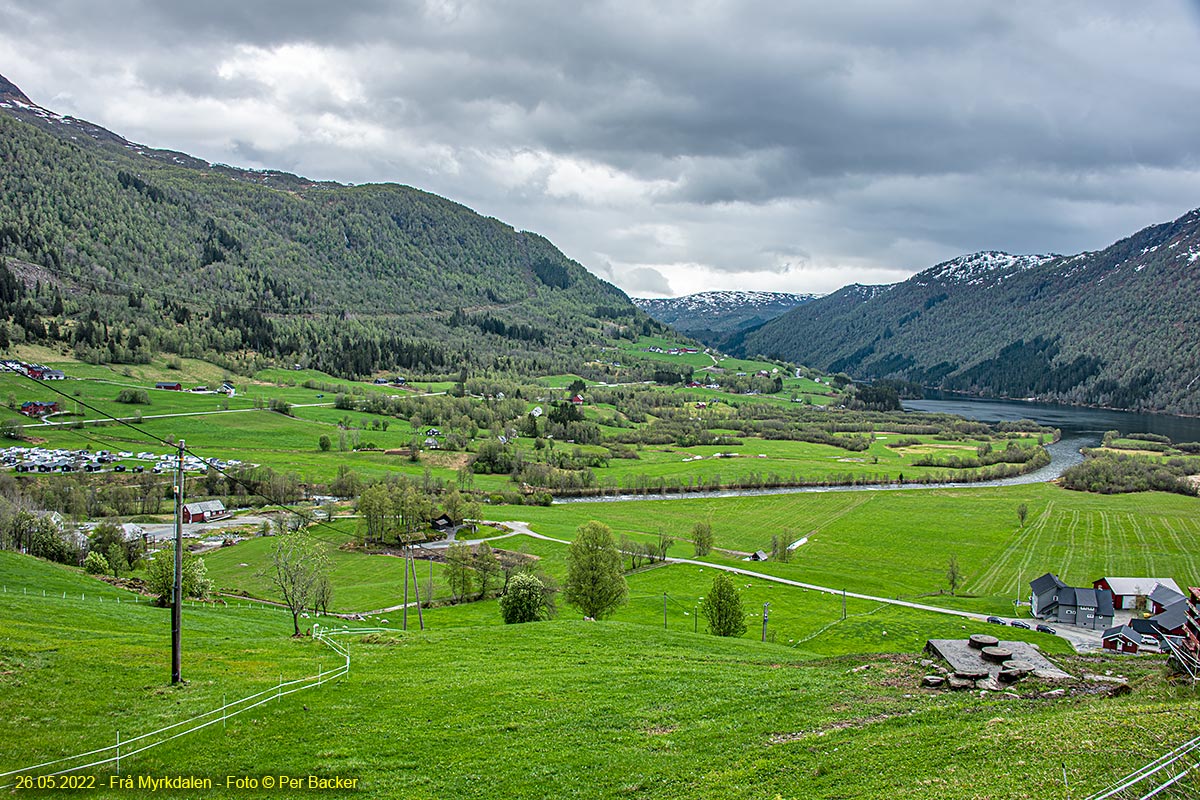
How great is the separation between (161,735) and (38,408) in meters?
158

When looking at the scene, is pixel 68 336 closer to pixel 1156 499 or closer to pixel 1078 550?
pixel 1078 550

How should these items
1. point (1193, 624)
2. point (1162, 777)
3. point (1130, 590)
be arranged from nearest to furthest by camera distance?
point (1162, 777)
point (1193, 624)
point (1130, 590)

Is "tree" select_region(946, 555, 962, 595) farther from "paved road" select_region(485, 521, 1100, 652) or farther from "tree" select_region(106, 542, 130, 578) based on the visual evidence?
"tree" select_region(106, 542, 130, 578)

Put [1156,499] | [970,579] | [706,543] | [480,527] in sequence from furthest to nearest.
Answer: [1156,499], [480,527], [706,543], [970,579]

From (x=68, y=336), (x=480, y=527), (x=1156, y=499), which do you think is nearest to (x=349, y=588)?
(x=480, y=527)

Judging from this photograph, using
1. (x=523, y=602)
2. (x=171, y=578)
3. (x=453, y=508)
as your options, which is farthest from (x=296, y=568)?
(x=453, y=508)

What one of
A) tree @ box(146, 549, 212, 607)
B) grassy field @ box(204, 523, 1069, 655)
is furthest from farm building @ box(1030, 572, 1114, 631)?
tree @ box(146, 549, 212, 607)

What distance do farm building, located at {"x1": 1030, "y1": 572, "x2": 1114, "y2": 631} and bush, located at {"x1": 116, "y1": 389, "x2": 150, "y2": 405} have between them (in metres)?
171

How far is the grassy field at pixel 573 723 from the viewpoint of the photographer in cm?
1576

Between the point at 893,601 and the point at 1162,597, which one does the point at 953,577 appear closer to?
the point at 893,601

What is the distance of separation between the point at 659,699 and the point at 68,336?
8708 inches

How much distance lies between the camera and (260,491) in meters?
112

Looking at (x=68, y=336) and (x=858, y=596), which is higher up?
(x=68, y=336)

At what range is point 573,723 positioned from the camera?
21.5 m
